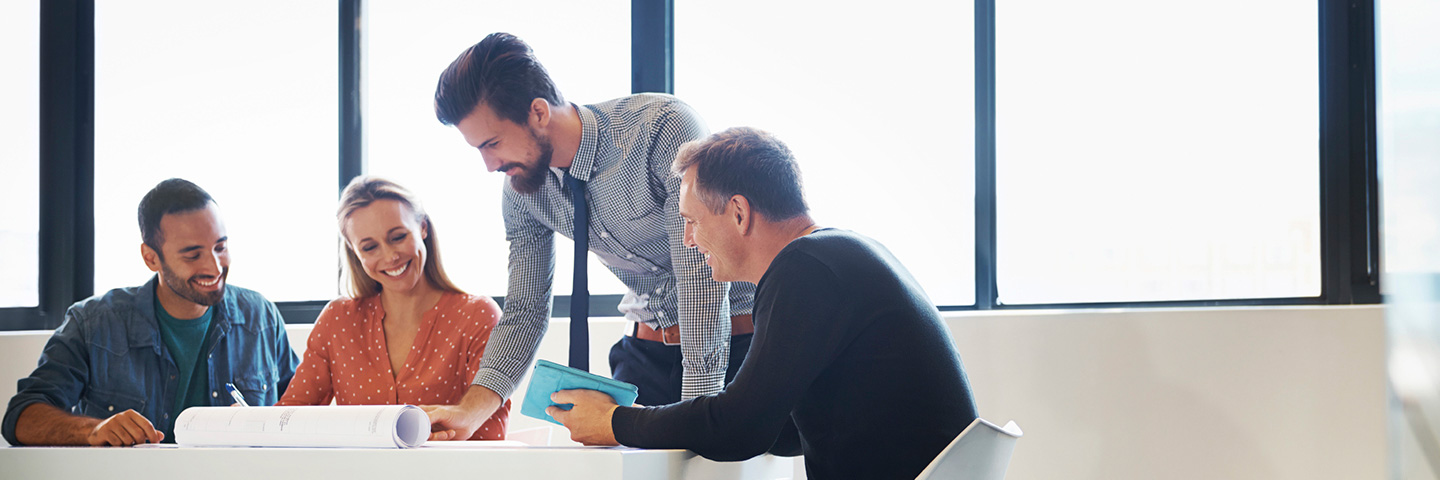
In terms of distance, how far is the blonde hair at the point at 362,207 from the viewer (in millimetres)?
2072

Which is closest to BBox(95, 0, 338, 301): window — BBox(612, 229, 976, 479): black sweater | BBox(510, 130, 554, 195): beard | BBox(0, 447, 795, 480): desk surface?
BBox(510, 130, 554, 195): beard

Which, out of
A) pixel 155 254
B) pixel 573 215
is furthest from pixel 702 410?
pixel 155 254

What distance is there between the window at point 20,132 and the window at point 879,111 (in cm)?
229

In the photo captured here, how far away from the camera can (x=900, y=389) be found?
126 centimetres

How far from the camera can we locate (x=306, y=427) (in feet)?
4.24

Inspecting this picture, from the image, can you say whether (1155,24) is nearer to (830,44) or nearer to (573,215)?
(830,44)

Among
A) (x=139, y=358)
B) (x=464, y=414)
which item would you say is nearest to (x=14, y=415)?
(x=139, y=358)

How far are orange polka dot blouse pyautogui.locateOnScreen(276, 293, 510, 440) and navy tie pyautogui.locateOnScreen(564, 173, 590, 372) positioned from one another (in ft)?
0.81

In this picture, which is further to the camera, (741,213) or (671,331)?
(671,331)

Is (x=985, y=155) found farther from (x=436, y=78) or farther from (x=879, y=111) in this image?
(x=436, y=78)

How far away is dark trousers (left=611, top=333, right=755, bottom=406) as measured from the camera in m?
1.77

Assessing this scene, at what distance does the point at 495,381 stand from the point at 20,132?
2.49 metres

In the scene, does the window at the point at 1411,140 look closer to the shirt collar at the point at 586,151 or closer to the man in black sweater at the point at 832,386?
the man in black sweater at the point at 832,386

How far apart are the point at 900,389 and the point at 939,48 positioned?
69.3 inches
